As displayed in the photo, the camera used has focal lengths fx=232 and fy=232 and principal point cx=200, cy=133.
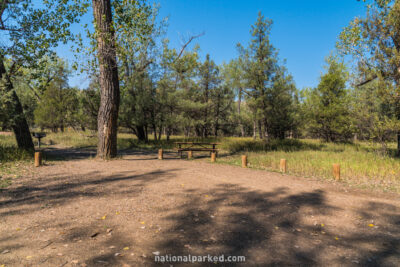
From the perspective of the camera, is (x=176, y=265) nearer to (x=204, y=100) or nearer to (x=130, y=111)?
(x=130, y=111)

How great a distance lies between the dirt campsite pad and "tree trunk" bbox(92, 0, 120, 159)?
355 cm

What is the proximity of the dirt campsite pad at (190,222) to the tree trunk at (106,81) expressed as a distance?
355 centimetres

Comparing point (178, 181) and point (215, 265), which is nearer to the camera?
point (215, 265)

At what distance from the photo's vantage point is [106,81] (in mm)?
10414

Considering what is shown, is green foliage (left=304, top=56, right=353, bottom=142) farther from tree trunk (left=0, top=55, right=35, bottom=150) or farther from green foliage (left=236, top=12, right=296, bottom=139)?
tree trunk (left=0, top=55, right=35, bottom=150)

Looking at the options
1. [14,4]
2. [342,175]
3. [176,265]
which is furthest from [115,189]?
[14,4]

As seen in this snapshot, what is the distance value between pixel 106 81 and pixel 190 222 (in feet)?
27.5

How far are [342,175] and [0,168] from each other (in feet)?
40.5

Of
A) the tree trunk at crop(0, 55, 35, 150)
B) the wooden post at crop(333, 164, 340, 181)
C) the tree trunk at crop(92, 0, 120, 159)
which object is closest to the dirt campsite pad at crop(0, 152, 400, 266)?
the wooden post at crop(333, 164, 340, 181)

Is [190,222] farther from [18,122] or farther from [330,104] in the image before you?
[330,104]

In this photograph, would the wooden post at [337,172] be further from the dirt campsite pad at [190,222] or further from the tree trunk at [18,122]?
the tree trunk at [18,122]

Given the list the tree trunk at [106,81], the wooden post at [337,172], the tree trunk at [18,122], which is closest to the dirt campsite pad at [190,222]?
the wooden post at [337,172]

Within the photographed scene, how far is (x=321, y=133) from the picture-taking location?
2542 centimetres

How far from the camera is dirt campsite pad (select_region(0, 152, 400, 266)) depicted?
10.5 ft
